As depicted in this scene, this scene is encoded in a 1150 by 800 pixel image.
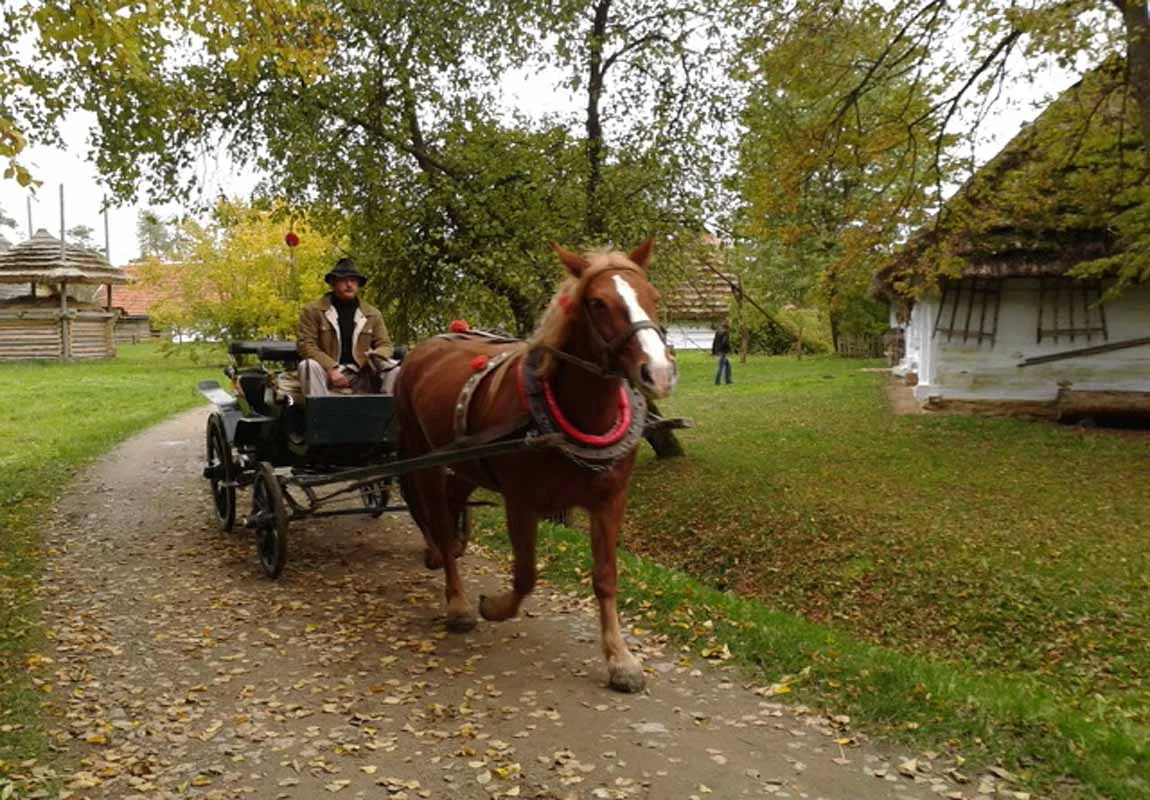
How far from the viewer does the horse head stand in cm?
405

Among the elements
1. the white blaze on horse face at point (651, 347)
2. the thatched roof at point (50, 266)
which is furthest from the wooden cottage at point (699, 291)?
the thatched roof at point (50, 266)

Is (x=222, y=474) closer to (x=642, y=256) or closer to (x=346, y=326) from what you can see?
(x=346, y=326)

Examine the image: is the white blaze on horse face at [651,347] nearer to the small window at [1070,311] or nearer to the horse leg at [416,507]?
the horse leg at [416,507]

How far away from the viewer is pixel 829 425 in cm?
1571

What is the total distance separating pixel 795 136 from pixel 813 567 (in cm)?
538

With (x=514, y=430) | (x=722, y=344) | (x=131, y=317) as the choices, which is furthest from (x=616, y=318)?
(x=131, y=317)

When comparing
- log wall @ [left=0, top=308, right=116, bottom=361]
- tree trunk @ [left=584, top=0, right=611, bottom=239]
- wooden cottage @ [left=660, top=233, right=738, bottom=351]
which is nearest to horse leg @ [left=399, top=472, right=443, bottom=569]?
tree trunk @ [left=584, top=0, right=611, bottom=239]

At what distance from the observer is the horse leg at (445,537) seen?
19.2ft

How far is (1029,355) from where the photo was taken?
16.1 meters

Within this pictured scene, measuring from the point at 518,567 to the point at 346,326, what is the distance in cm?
340

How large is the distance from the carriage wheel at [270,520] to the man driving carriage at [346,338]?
2.93 feet

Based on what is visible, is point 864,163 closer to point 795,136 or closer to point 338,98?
point 795,136

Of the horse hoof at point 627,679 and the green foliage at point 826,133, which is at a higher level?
the green foliage at point 826,133

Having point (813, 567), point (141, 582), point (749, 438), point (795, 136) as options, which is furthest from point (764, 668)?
point (749, 438)
